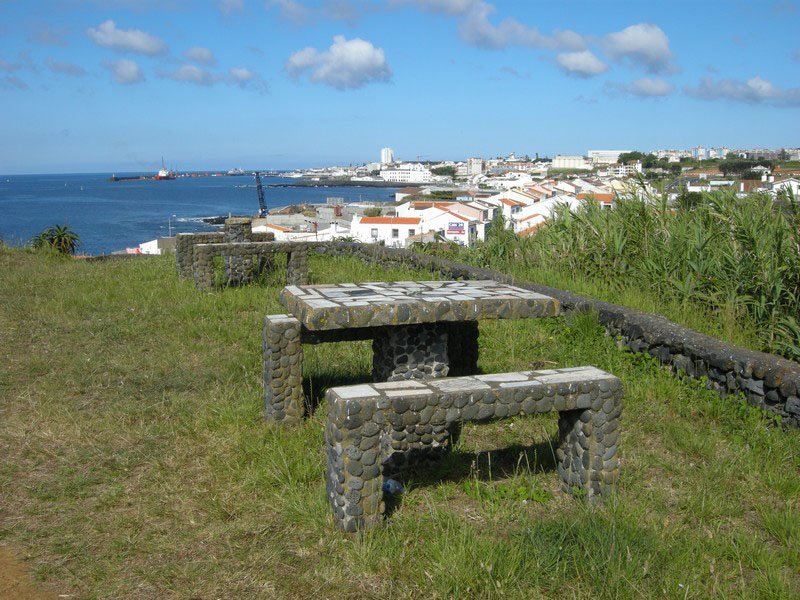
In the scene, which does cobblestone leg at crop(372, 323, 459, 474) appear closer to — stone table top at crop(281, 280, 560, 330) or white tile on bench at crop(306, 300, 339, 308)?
stone table top at crop(281, 280, 560, 330)

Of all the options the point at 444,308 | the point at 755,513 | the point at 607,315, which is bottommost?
the point at 755,513

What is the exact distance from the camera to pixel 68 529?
337cm

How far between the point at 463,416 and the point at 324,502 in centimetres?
80

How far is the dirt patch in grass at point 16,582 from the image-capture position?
2851 millimetres

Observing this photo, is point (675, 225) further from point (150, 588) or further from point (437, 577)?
point (150, 588)

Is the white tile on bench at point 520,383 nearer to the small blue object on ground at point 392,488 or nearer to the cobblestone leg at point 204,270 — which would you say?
the small blue object on ground at point 392,488

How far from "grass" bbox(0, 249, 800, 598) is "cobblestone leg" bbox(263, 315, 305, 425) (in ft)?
0.57

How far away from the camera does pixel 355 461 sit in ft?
10.4

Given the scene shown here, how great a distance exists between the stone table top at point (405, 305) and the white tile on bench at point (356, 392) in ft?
2.10

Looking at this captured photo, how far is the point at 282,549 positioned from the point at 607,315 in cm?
402

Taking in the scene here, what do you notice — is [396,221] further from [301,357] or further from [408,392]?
[408,392]

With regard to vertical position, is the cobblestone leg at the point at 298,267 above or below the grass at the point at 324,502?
above

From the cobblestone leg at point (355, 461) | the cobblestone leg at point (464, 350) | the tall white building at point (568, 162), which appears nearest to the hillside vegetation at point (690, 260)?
the cobblestone leg at point (464, 350)

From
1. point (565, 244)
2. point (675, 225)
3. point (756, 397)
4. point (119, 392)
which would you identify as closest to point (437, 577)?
point (756, 397)
